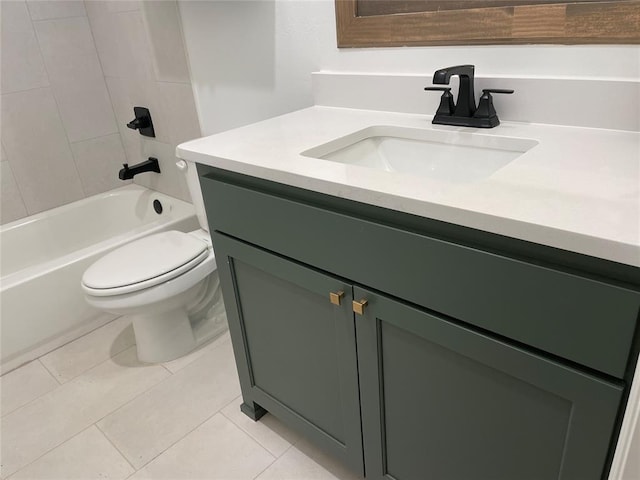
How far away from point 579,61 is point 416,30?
41cm

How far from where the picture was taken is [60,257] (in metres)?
2.23

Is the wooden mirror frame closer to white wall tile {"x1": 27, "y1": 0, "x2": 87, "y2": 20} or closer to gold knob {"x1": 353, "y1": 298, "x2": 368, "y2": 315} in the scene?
gold knob {"x1": 353, "y1": 298, "x2": 368, "y2": 315}

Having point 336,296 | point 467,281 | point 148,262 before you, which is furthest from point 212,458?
point 467,281

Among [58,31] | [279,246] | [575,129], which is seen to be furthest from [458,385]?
[58,31]

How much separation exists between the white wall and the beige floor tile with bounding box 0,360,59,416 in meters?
1.15

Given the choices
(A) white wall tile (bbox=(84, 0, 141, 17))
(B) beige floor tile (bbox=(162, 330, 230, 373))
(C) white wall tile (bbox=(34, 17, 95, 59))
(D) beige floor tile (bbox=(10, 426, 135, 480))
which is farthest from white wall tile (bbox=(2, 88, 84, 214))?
(D) beige floor tile (bbox=(10, 426, 135, 480))

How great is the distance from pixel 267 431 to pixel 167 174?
1.35m

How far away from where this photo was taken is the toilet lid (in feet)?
5.44

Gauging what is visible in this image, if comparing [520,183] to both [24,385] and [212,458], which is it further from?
[24,385]

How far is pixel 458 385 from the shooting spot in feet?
3.02

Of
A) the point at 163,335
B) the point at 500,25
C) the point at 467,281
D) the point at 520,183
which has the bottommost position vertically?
the point at 163,335

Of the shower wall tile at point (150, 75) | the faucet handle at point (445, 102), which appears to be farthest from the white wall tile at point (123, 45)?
the faucet handle at point (445, 102)

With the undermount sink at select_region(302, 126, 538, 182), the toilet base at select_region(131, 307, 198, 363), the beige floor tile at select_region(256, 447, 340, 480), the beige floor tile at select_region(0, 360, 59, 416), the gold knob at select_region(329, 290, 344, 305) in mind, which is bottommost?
the beige floor tile at select_region(256, 447, 340, 480)

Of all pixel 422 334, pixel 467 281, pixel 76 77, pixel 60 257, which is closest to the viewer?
pixel 467 281
